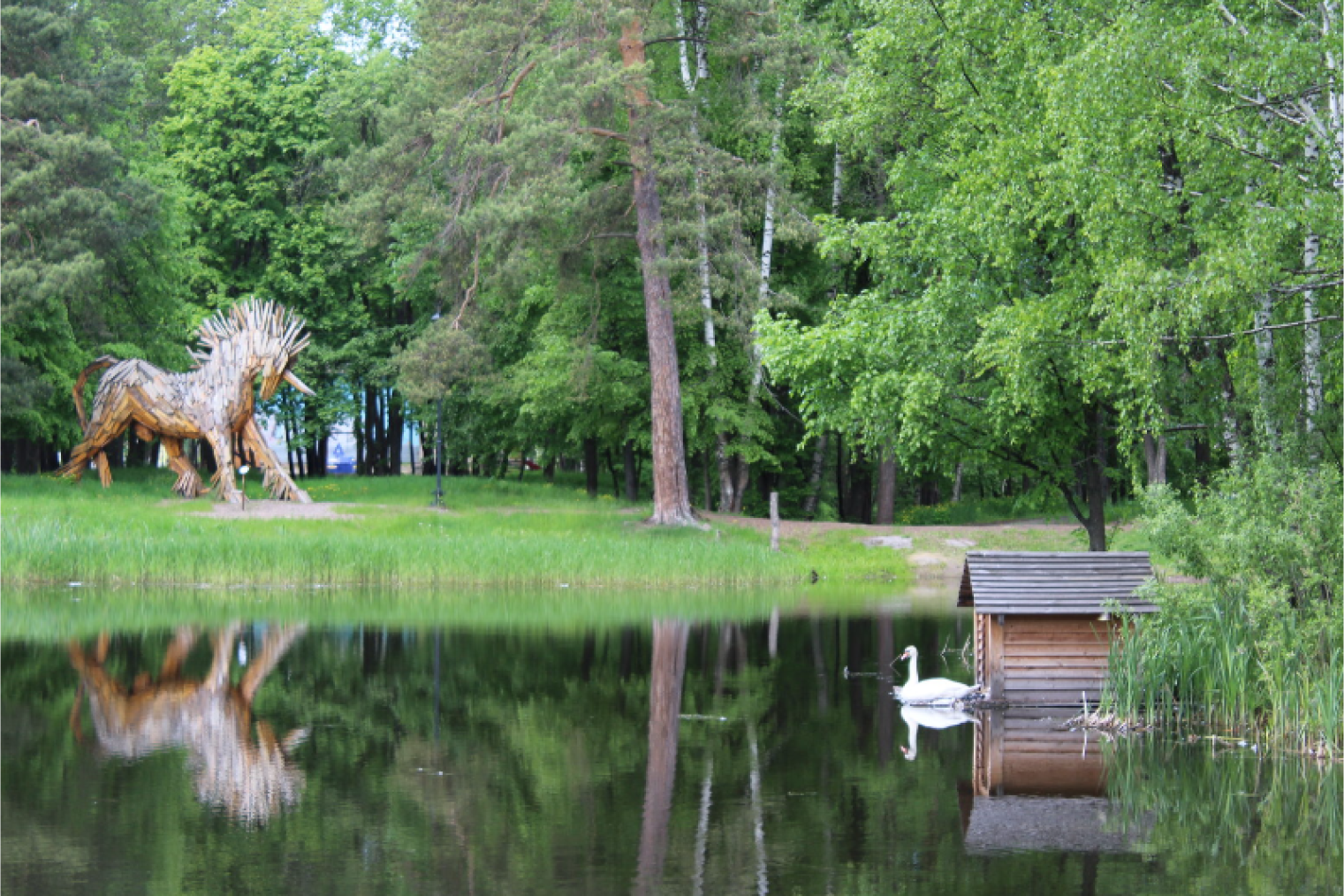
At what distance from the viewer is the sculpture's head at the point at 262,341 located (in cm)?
3391

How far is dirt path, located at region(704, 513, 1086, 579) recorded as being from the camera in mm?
32875

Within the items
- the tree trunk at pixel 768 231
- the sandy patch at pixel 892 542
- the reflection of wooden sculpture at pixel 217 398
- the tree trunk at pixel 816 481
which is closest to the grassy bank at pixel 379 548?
the sandy patch at pixel 892 542

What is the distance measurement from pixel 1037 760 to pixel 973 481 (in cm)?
4762

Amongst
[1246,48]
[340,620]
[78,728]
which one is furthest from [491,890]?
[340,620]

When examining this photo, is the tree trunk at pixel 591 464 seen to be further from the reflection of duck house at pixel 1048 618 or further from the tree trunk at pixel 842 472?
the reflection of duck house at pixel 1048 618

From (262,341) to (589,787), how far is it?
24.8m

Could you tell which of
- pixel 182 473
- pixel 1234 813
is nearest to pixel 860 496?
pixel 182 473

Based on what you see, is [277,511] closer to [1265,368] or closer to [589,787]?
[589,787]

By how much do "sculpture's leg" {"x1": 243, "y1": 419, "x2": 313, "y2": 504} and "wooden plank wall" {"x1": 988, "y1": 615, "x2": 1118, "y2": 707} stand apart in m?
22.8

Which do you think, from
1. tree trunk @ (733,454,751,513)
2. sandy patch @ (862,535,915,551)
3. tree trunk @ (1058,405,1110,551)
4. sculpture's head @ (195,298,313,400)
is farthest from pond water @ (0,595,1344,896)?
tree trunk @ (733,454,751,513)

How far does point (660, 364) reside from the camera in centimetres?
3362

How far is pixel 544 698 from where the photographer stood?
15.7 m

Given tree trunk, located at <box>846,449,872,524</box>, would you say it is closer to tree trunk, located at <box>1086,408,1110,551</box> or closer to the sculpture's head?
the sculpture's head

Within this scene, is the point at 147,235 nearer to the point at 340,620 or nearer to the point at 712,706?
the point at 340,620
